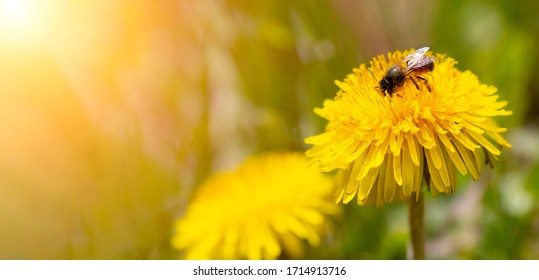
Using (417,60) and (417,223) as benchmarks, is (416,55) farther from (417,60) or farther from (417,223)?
(417,223)

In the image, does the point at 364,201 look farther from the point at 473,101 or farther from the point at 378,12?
the point at 378,12

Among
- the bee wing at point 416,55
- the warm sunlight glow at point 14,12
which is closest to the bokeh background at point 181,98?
the warm sunlight glow at point 14,12

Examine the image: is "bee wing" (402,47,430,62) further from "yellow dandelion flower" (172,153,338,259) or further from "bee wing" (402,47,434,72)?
"yellow dandelion flower" (172,153,338,259)

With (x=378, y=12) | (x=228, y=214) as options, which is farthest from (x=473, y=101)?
(x=378, y=12)

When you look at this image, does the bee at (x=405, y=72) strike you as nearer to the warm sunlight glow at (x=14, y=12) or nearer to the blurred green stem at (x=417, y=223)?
the blurred green stem at (x=417, y=223)

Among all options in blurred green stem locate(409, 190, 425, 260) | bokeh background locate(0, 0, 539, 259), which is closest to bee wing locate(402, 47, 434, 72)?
blurred green stem locate(409, 190, 425, 260)

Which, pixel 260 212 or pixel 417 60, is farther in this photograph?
pixel 260 212

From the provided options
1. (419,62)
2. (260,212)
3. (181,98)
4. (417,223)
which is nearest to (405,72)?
(419,62)
